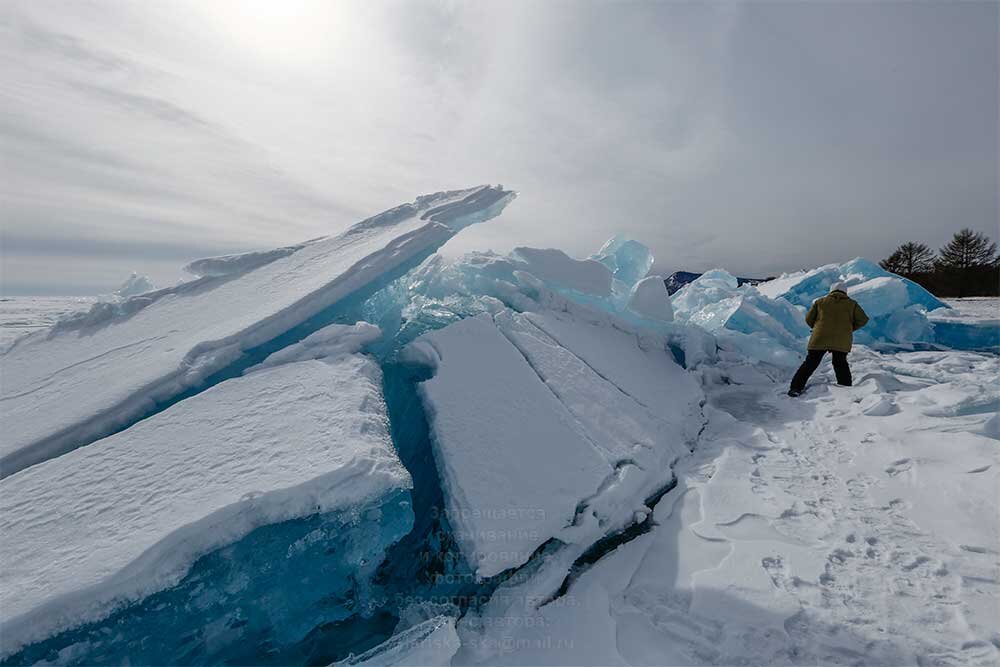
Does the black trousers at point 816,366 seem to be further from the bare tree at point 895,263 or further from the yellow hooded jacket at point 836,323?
the bare tree at point 895,263

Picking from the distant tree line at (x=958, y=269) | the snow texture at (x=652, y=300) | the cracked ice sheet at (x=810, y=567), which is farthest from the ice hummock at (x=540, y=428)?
the distant tree line at (x=958, y=269)

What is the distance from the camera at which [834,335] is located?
4641 millimetres

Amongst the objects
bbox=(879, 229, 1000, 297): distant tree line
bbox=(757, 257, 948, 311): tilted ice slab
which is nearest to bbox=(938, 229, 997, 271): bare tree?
bbox=(879, 229, 1000, 297): distant tree line

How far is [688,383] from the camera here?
4945 mm

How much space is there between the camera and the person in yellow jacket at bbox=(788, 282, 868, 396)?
4633 mm

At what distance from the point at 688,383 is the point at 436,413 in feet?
11.3

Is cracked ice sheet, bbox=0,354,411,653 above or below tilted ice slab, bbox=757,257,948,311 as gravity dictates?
below

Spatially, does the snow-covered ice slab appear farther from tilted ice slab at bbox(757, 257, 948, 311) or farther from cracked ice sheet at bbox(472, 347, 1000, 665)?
tilted ice slab at bbox(757, 257, 948, 311)

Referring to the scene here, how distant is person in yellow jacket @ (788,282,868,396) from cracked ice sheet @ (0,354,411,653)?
484 centimetres

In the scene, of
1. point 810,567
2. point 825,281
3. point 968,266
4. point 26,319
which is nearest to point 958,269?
point 968,266

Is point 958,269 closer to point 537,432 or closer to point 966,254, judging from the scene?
point 966,254

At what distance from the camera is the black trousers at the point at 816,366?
183 inches

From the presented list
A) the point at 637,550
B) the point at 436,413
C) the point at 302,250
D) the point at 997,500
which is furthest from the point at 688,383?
the point at 302,250

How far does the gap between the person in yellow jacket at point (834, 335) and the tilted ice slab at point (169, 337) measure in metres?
4.12
